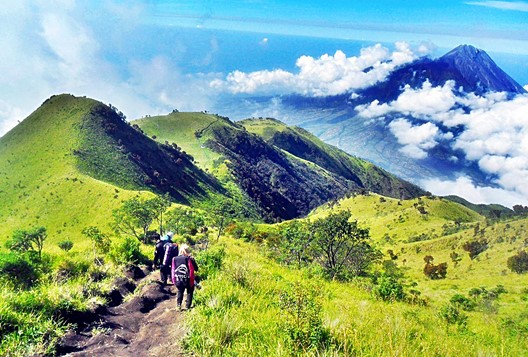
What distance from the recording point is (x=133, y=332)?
29.8ft

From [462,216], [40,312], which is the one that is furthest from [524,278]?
[462,216]

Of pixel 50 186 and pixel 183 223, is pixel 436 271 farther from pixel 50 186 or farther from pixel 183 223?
pixel 50 186

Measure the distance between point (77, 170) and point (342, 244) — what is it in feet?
311

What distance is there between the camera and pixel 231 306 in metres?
9.00

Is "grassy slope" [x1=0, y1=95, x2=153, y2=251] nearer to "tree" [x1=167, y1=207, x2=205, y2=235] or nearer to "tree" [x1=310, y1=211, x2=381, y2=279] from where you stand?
"tree" [x1=167, y1=207, x2=205, y2=235]

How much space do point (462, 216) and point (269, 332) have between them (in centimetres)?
17571

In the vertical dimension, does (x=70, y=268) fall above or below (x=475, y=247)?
above

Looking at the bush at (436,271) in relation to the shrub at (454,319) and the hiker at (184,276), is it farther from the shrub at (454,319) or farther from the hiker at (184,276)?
the hiker at (184,276)

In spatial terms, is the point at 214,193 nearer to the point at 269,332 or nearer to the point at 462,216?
the point at 462,216

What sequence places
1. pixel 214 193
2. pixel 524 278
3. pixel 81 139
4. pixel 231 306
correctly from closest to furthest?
pixel 231 306 → pixel 524 278 → pixel 81 139 → pixel 214 193

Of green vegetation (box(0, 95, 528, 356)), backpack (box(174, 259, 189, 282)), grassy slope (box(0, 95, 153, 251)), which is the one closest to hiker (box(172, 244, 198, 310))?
backpack (box(174, 259, 189, 282))

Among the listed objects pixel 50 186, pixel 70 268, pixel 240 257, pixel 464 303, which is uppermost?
pixel 50 186

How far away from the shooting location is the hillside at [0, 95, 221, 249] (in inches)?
3947

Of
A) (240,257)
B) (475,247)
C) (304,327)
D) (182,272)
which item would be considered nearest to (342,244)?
(475,247)
